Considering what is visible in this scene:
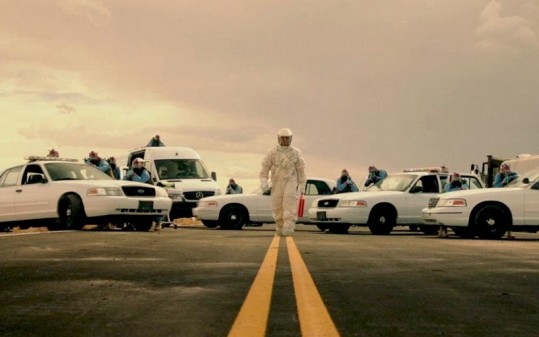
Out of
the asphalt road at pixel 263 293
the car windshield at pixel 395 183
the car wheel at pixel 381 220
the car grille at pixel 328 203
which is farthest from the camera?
the car windshield at pixel 395 183

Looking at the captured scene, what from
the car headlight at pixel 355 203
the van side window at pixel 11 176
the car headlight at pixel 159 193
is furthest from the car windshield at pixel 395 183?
the van side window at pixel 11 176

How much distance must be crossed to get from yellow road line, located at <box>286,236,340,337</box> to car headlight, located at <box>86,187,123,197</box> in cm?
1097

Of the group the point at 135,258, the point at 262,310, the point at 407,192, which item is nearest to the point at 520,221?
the point at 407,192

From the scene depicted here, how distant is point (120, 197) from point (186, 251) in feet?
26.5

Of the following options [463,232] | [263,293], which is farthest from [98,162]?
[263,293]

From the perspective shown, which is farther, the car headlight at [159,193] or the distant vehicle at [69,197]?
the car headlight at [159,193]

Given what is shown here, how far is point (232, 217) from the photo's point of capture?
24.5 metres

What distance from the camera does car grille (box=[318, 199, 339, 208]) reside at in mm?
22311

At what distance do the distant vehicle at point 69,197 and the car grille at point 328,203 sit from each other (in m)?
4.33

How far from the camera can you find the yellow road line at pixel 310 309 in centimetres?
475

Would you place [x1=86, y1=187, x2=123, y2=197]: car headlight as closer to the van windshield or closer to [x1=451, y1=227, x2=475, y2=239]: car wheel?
[x1=451, y1=227, x2=475, y2=239]: car wheel

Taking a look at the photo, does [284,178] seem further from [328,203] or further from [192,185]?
[192,185]

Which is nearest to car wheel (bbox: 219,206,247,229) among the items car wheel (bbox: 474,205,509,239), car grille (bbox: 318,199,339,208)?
car grille (bbox: 318,199,339,208)

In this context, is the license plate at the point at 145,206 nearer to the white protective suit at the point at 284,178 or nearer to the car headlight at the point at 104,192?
the car headlight at the point at 104,192
